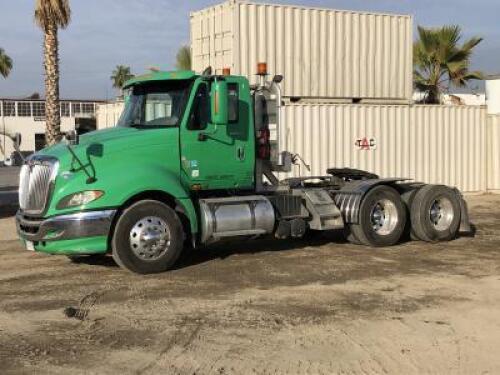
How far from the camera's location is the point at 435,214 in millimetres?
10953

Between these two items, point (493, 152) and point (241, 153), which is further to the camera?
point (493, 152)

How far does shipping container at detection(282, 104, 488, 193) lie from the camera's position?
16.1 m

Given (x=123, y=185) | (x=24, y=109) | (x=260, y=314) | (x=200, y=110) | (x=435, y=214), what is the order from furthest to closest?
(x=24, y=109)
(x=435, y=214)
(x=200, y=110)
(x=123, y=185)
(x=260, y=314)

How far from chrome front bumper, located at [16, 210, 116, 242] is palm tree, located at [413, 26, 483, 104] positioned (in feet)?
54.5

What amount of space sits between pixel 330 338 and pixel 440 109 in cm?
1332

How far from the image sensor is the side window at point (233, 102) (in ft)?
29.5

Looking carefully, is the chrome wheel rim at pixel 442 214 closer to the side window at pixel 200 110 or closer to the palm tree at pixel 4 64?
the side window at pixel 200 110

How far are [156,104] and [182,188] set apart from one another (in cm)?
126

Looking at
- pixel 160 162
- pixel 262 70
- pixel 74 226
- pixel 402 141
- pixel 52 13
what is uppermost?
pixel 52 13

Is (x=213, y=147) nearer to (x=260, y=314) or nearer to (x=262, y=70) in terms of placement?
(x=262, y=70)

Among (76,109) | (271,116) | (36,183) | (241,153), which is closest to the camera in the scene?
(36,183)

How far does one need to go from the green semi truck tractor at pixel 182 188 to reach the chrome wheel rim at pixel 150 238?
1 centimetres

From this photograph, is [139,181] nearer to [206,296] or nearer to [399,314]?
[206,296]

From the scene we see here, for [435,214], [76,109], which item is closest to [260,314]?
[435,214]
